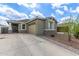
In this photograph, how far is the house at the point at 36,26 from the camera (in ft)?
10.3

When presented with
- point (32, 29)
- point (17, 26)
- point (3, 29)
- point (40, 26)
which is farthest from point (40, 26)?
point (3, 29)

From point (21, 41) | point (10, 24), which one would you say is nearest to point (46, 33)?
point (21, 41)

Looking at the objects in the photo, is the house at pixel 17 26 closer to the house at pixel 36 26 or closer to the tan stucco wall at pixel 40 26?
the house at pixel 36 26

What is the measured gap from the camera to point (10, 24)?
124 inches

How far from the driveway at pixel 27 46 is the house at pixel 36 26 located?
0.10m

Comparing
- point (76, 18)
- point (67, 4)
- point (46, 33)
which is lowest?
point (46, 33)

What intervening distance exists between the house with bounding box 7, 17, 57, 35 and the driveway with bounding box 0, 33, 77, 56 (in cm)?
10

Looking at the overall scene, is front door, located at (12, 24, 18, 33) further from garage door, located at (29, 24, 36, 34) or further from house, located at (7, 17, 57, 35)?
garage door, located at (29, 24, 36, 34)

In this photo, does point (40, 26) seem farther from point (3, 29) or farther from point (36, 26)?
point (3, 29)

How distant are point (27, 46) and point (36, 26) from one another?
0.42 m

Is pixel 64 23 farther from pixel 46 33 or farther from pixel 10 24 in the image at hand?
pixel 10 24

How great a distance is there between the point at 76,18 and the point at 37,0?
77cm

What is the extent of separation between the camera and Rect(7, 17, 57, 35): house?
3.15 metres

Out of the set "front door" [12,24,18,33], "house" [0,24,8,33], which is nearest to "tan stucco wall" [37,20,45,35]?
"front door" [12,24,18,33]
